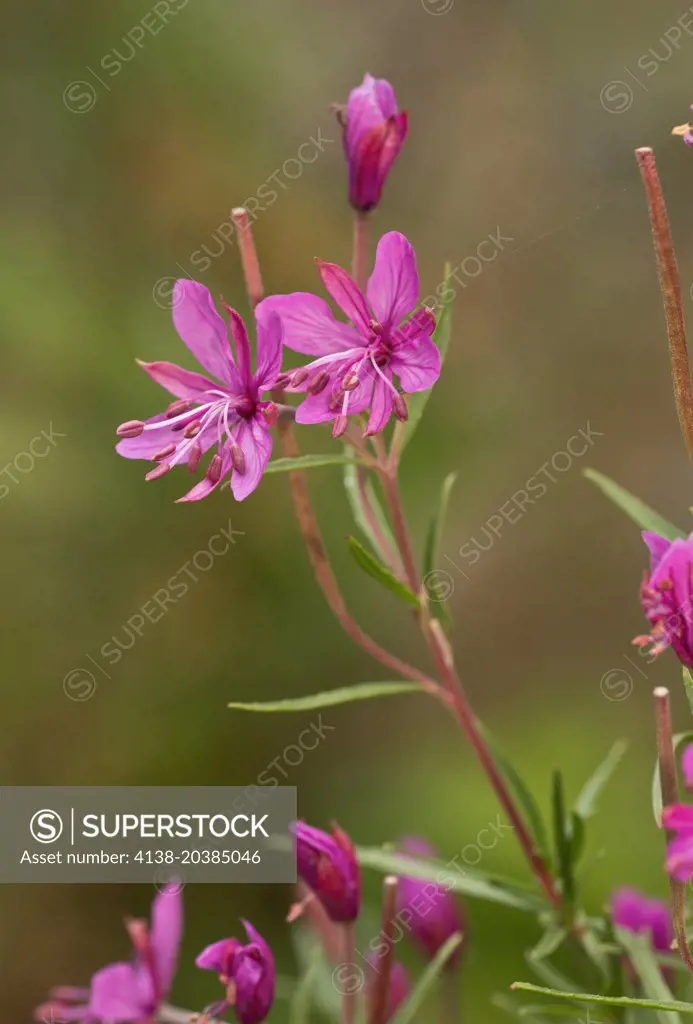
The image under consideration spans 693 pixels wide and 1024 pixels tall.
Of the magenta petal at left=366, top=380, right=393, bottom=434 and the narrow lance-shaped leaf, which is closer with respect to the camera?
the narrow lance-shaped leaf

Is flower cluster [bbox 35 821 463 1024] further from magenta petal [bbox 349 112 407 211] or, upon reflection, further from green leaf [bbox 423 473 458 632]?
magenta petal [bbox 349 112 407 211]

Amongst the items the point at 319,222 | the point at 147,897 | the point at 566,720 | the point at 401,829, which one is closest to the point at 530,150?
the point at 319,222

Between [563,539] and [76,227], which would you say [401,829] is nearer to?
[563,539]

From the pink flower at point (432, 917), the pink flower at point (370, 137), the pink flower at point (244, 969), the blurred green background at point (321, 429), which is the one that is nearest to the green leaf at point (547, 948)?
the pink flower at point (432, 917)

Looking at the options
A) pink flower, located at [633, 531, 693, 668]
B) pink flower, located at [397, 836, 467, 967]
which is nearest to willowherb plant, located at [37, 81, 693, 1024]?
pink flower, located at [633, 531, 693, 668]

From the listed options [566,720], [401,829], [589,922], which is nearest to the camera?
[589,922]

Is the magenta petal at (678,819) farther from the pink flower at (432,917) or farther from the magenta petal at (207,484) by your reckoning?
the pink flower at (432,917)
